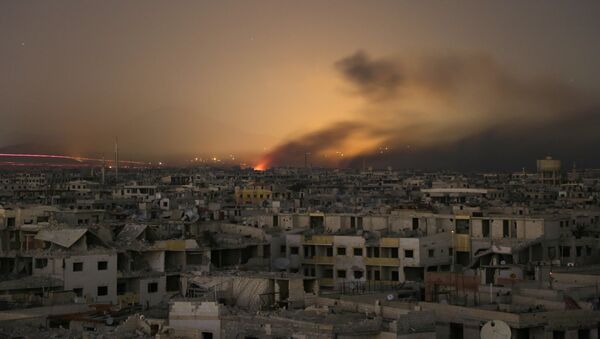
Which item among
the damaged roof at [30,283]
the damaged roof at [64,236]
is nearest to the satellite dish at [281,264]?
the damaged roof at [64,236]

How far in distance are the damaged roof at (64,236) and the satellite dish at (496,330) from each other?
16.4 meters

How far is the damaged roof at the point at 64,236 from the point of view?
105ft

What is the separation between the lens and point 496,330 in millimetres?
18969

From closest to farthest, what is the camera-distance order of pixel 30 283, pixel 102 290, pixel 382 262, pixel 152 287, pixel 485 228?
1. pixel 30 283
2. pixel 102 290
3. pixel 152 287
4. pixel 382 262
5. pixel 485 228

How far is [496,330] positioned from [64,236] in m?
17.2

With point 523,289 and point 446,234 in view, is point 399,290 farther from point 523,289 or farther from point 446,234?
point 446,234

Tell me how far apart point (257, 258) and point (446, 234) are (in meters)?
7.36

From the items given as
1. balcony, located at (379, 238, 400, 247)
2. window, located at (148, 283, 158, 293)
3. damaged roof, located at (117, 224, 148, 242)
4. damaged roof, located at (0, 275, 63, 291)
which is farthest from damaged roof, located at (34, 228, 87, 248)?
balcony, located at (379, 238, 400, 247)

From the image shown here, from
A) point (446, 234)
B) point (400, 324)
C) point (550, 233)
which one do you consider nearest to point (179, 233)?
point (446, 234)

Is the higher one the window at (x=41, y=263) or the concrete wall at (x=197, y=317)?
the window at (x=41, y=263)

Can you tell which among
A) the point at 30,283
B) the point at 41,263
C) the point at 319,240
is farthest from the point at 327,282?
the point at 30,283

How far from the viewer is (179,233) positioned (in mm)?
39625

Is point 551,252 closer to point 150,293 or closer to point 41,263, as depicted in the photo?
point 150,293

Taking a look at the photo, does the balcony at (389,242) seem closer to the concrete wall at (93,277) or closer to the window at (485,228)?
the window at (485,228)
